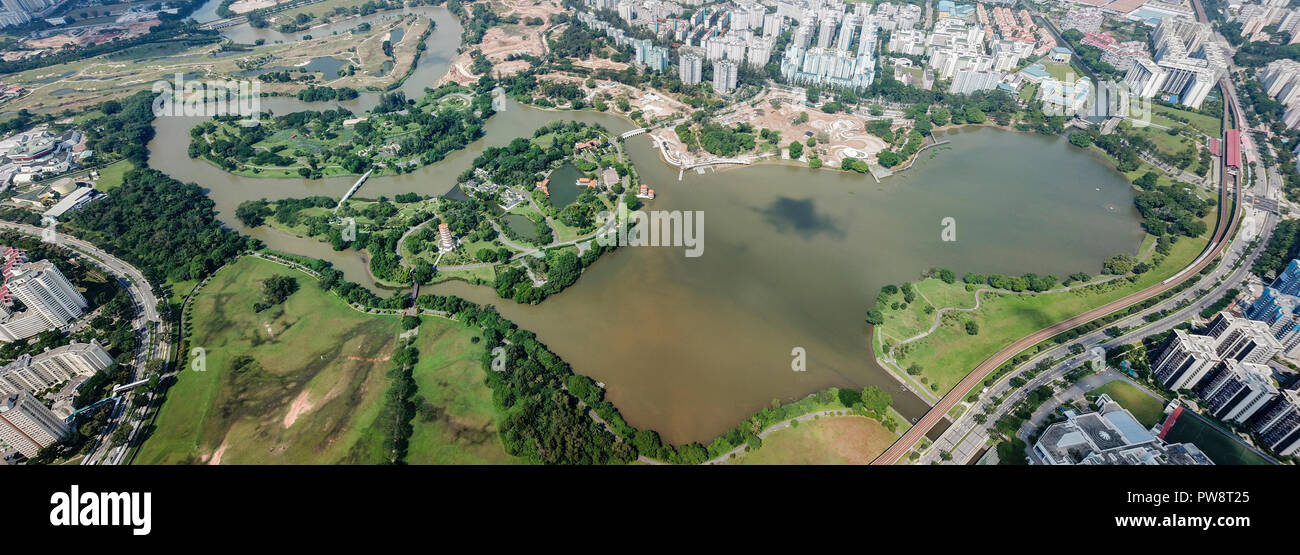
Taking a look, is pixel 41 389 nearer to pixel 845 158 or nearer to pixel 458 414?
pixel 458 414

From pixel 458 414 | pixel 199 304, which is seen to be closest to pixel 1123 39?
pixel 458 414

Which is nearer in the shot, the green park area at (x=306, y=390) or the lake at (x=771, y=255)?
the green park area at (x=306, y=390)

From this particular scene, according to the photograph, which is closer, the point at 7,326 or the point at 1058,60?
the point at 7,326

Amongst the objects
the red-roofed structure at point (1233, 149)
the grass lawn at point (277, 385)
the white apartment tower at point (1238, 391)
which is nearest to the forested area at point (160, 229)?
the grass lawn at point (277, 385)

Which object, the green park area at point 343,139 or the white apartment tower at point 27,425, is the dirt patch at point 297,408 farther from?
the green park area at point 343,139
